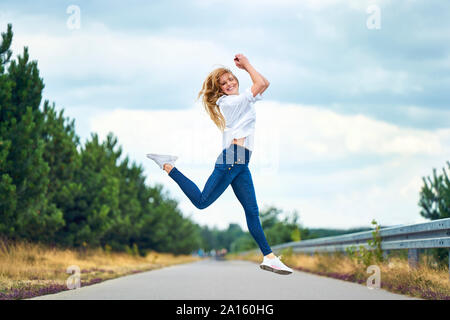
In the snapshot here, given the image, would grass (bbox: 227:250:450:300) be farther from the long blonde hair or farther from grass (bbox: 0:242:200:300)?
grass (bbox: 0:242:200:300)

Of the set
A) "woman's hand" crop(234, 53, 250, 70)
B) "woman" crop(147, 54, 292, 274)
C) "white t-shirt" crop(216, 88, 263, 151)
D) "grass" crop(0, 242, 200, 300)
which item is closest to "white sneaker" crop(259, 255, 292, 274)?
"woman" crop(147, 54, 292, 274)

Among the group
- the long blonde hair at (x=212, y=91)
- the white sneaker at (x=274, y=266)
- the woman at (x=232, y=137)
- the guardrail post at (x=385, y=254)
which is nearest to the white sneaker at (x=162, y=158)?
the woman at (x=232, y=137)

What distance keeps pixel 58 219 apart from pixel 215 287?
10852mm

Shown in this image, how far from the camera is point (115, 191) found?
3158cm

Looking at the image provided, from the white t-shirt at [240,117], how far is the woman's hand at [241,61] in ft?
0.58

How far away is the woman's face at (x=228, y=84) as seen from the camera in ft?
13.5

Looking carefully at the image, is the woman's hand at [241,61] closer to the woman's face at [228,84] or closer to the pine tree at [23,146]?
the woman's face at [228,84]

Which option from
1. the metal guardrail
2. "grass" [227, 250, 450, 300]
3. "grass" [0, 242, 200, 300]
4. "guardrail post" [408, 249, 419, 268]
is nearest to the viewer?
the metal guardrail

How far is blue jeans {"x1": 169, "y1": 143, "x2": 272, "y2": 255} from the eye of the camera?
3994 mm

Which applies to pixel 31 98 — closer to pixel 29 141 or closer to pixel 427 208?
pixel 29 141

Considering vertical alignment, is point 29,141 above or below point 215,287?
above

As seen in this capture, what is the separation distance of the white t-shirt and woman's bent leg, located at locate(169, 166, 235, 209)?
0.62 feet

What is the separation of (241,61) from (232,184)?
81 cm

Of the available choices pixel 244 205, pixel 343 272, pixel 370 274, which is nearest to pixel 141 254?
pixel 343 272
